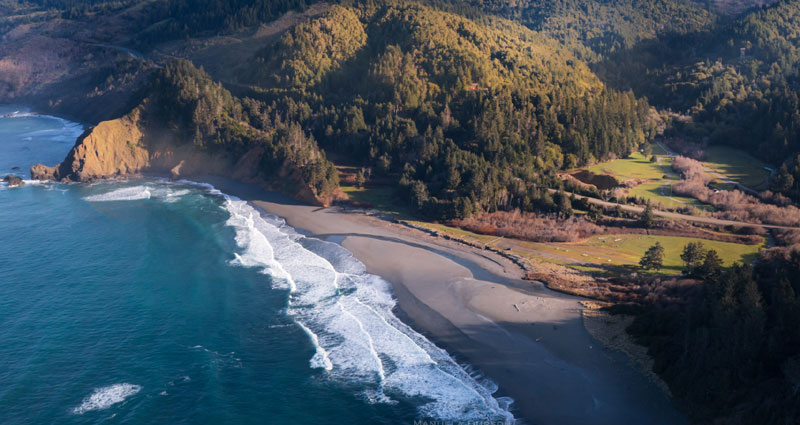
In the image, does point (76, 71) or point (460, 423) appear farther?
point (76, 71)

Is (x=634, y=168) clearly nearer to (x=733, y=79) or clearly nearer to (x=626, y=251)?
(x=626, y=251)

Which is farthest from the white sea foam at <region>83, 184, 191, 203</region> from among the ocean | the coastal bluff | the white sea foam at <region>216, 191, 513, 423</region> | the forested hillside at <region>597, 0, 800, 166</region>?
the forested hillside at <region>597, 0, 800, 166</region>

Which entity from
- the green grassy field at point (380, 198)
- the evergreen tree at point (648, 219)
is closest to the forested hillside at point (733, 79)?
the evergreen tree at point (648, 219)

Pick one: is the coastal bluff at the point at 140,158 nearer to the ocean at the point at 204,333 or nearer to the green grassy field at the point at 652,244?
the ocean at the point at 204,333

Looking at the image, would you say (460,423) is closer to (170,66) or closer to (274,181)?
(274,181)

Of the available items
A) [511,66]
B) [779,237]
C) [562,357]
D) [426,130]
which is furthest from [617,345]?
[511,66]

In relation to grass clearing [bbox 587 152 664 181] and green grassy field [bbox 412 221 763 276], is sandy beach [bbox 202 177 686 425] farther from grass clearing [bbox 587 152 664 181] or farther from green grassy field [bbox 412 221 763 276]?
grass clearing [bbox 587 152 664 181]
